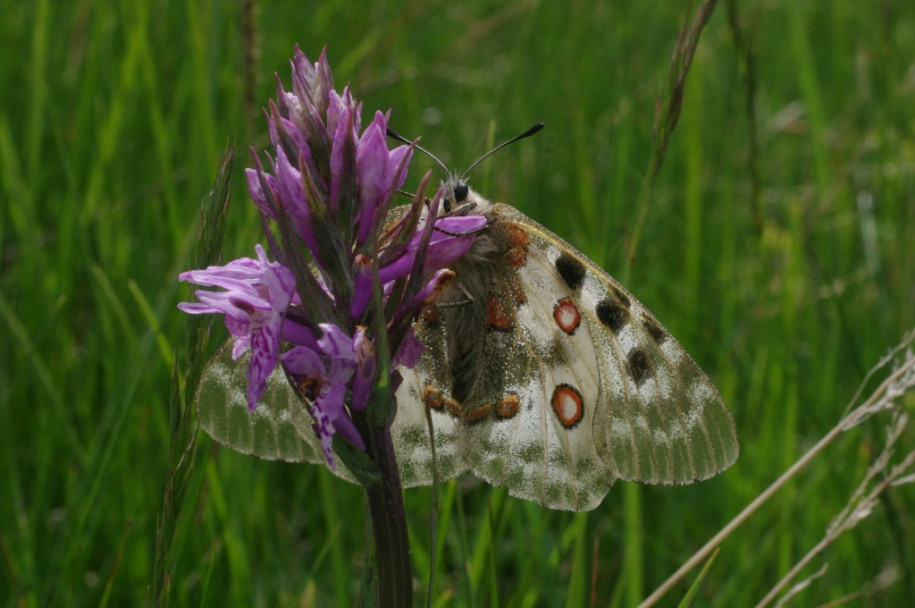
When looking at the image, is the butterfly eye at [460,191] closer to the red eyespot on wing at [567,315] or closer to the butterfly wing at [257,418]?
the red eyespot on wing at [567,315]

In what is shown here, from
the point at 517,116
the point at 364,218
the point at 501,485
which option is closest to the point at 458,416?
the point at 501,485

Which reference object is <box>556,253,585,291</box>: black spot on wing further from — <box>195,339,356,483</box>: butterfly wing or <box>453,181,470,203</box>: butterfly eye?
<box>195,339,356,483</box>: butterfly wing

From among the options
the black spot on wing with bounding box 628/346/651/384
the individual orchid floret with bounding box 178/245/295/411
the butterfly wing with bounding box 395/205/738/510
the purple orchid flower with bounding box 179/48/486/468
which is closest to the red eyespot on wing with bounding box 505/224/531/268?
the butterfly wing with bounding box 395/205/738/510

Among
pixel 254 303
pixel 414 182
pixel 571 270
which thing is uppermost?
pixel 414 182

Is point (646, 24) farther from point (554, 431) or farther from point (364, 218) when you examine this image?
point (364, 218)

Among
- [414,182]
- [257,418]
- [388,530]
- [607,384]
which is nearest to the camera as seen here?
[388,530]

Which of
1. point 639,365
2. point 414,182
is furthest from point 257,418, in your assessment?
point 414,182

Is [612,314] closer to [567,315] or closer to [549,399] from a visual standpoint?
[567,315]
